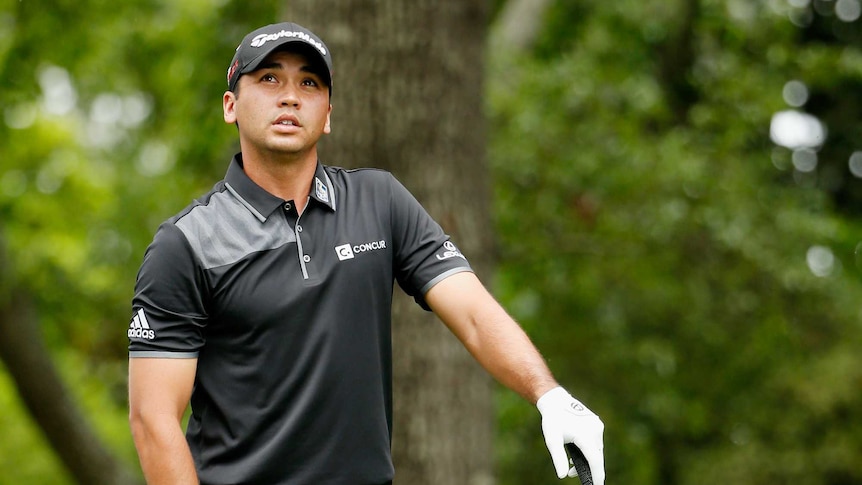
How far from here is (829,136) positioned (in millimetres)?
15906

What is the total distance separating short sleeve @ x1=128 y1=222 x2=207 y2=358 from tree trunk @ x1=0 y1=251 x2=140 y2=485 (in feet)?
28.0

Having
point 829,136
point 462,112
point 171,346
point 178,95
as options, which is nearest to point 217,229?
point 171,346

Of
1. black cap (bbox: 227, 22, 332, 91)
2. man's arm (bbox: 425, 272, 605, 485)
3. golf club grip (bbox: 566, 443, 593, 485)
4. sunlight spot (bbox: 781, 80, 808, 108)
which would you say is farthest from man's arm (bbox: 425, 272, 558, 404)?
sunlight spot (bbox: 781, 80, 808, 108)

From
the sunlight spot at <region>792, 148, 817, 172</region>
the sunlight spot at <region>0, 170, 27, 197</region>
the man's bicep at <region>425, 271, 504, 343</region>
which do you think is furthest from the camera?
the sunlight spot at <region>792, 148, 817, 172</region>

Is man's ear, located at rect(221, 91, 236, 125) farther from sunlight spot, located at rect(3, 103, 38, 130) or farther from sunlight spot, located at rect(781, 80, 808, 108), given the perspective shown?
sunlight spot, located at rect(781, 80, 808, 108)

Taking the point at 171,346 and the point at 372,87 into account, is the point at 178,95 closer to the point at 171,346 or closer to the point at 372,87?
the point at 372,87

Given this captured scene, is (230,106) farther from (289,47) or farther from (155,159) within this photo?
(155,159)

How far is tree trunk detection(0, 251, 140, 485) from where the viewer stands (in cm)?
1137

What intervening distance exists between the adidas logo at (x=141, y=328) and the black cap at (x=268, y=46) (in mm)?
792

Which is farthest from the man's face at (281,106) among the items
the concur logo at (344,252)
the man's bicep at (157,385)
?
the man's bicep at (157,385)

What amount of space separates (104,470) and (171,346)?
8.69 meters

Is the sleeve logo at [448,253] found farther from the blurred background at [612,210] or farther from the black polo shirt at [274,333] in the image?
the blurred background at [612,210]

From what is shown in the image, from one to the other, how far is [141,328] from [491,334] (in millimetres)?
1013

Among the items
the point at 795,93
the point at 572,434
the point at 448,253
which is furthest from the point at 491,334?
the point at 795,93
